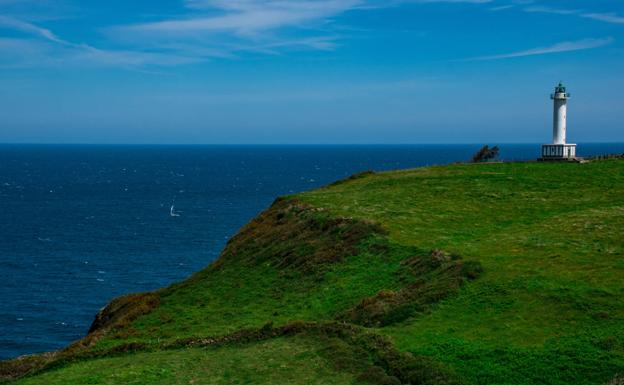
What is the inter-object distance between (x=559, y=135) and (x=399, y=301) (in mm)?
45599

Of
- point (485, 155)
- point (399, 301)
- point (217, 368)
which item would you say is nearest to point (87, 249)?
point (485, 155)

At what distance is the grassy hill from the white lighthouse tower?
11.3 m

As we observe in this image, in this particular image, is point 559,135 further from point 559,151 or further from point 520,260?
point 520,260

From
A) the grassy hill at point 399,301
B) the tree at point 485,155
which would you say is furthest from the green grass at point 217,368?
the tree at point 485,155

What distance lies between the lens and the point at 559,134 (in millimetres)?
71062

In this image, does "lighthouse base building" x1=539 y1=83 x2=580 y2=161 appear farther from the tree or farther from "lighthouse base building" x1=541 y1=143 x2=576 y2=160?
the tree

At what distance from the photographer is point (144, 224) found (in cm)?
11950

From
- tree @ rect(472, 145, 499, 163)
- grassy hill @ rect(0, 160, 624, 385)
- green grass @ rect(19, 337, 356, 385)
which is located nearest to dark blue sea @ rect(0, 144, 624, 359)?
grassy hill @ rect(0, 160, 624, 385)

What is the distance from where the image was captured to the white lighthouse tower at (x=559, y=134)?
7012 cm

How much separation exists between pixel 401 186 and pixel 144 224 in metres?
69.9

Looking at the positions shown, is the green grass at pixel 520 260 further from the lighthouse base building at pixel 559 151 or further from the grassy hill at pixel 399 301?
the lighthouse base building at pixel 559 151

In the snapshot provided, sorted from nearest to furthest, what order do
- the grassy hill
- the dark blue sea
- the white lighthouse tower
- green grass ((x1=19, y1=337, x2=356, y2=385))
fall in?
the grassy hill
green grass ((x1=19, y1=337, x2=356, y2=385))
the dark blue sea
the white lighthouse tower

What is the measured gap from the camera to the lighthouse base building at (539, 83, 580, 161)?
70.1 m

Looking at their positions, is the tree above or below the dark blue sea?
above
